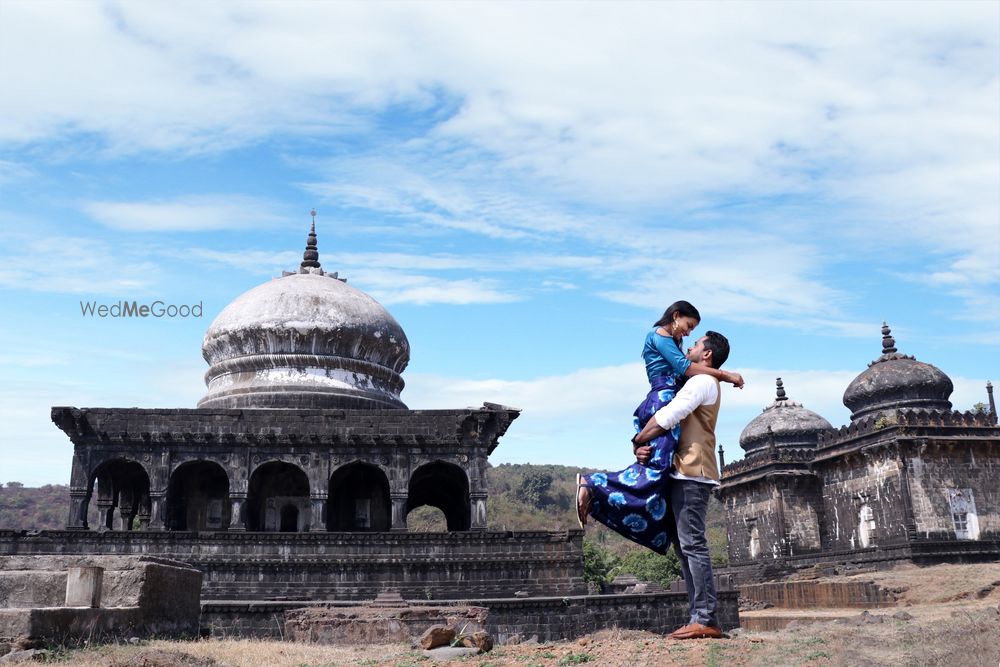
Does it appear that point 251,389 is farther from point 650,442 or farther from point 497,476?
point 497,476

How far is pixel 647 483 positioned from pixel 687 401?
0.69m

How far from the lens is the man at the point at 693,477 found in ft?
22.1

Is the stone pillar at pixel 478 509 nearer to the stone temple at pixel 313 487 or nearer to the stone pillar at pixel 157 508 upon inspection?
the stone temple at pixel 313 487

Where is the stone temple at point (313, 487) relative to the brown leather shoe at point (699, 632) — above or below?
above

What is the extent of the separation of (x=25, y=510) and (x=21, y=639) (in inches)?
3603

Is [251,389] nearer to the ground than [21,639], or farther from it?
farther from it

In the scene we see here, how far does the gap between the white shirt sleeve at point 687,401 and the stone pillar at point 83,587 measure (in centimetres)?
683

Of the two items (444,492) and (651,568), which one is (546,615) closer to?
(444,492)

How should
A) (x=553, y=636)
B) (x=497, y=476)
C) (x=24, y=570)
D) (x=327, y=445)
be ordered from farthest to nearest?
(x=497, y=476) → (x=327, y=445) → (x=553, y=636) → (x=24, y=570)

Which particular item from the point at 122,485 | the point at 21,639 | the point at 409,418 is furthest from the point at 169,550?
the point at 21,639

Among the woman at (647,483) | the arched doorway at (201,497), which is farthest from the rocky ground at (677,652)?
the arched doorway at (201,497)

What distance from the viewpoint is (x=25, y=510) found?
88625 millimetres

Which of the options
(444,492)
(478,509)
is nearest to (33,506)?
(444,492)

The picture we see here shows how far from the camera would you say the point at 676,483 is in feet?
22.4
